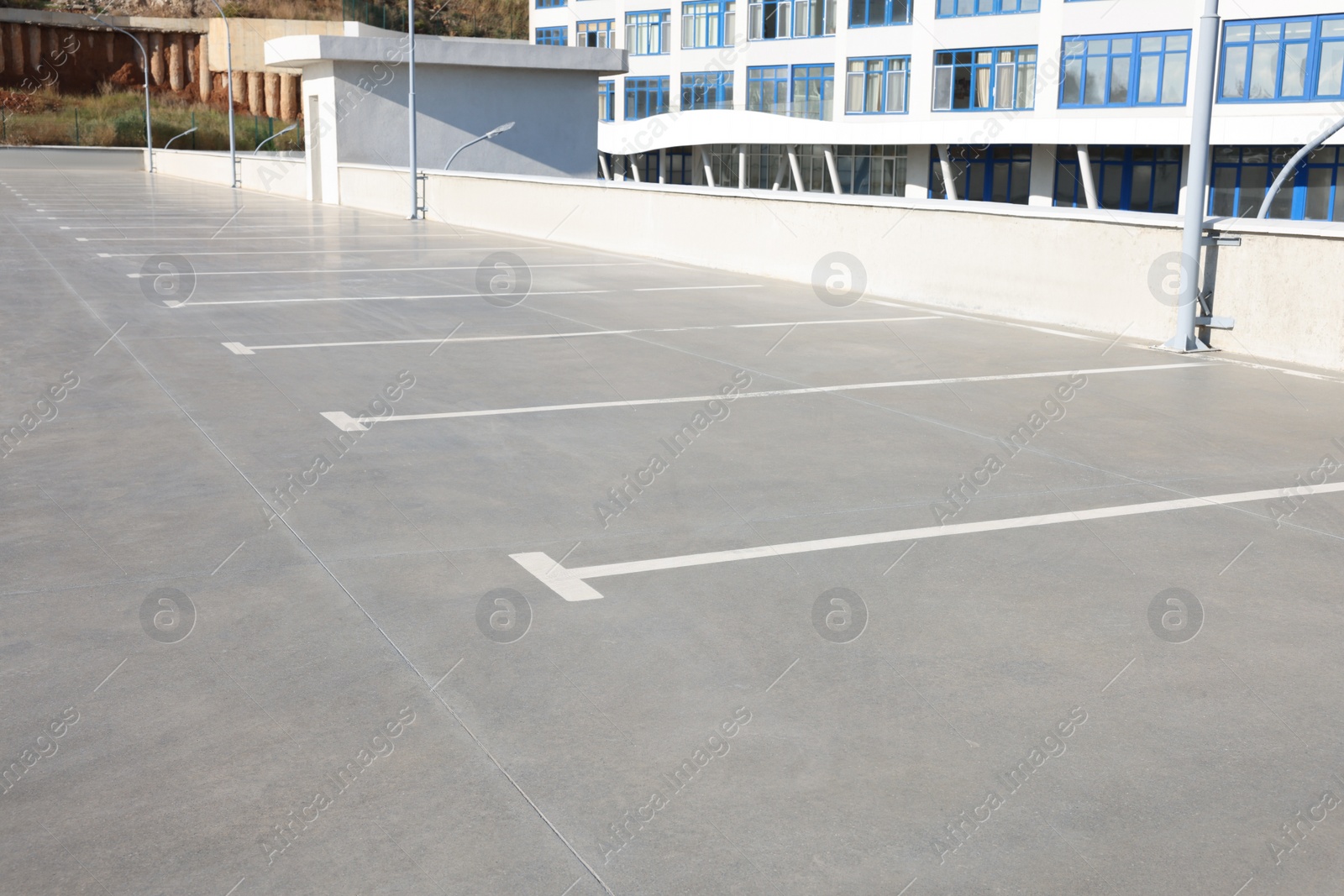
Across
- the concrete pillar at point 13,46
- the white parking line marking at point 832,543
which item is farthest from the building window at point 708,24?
the white parking line marking at point 832,543

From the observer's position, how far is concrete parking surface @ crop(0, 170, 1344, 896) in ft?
13.6

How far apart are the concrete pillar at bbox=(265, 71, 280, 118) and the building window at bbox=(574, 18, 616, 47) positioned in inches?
1196

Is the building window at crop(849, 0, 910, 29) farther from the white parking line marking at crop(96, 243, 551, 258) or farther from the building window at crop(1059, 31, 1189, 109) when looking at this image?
the white parking line marking at crop(96, 243, 551, 258)

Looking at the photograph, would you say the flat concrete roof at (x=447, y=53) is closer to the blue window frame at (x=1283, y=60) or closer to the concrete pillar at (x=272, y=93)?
the blue window frame at (x=1283, y=60)

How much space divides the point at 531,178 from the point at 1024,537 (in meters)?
22.1

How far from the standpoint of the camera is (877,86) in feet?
186

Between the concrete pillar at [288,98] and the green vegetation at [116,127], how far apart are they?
18.5 feet

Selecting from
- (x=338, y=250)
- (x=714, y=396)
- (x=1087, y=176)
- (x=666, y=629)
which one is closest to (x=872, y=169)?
(x=1087, y=176)

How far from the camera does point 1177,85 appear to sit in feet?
148

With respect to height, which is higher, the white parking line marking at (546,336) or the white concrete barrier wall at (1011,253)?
the white concrete barrier wall at (1011,253)

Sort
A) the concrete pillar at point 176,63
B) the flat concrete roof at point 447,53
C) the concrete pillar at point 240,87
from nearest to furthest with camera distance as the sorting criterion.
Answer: the flat concrete roof at point 447,53 → the concrete pillar at point 240,87 → the concrete pillar at point 176,63

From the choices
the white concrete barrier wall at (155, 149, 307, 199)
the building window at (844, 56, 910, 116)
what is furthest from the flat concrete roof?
the building window at (844, 56, 910, 116)

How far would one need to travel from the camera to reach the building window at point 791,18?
5884 cm

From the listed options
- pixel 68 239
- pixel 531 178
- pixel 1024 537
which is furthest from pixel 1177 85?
pixel 1024 537
